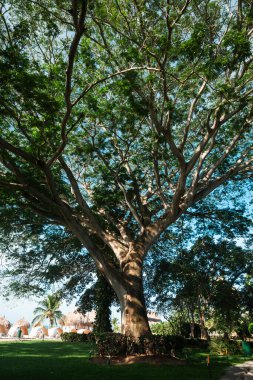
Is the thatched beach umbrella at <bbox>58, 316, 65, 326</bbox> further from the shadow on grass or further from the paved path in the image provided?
the paved path

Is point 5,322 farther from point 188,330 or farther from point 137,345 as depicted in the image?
point 137,345

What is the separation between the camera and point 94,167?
16781 millimetres

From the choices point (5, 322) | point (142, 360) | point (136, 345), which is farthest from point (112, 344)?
point (5, 322)

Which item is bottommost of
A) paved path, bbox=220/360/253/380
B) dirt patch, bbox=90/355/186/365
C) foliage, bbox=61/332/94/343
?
paved path, bbox=220/360/253/380

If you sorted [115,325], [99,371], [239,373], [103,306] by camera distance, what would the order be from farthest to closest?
[115,325]
[103,306]
[99,371]
[239,373]

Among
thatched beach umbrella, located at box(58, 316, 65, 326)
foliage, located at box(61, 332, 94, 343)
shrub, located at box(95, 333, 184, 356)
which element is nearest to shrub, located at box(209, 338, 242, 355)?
shrub, located at box(95, 333, 184, 356)

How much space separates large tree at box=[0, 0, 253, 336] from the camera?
9359mm

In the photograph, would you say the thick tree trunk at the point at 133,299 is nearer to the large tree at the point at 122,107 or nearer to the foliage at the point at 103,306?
the large tree at the point at 122,107

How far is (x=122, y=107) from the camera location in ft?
41.3

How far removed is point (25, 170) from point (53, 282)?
11.0m

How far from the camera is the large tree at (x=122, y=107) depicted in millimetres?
9359

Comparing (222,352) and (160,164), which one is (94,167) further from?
(222,352)

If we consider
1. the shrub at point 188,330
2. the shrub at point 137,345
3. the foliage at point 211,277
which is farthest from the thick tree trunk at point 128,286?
the shrub at point 188,330

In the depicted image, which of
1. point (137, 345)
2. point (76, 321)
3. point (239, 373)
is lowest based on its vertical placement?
point (239, 373)
